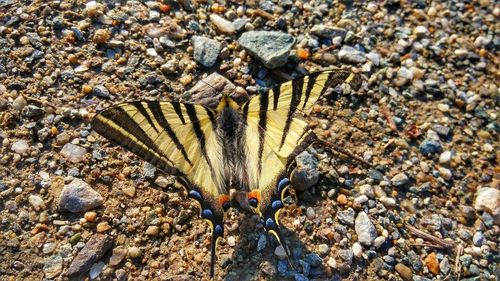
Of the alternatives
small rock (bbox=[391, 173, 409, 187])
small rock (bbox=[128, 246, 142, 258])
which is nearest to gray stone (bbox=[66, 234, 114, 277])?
small rock (bbox=[128, 246, 142, 258])

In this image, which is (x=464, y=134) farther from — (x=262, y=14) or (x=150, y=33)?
(x=150, y=33)

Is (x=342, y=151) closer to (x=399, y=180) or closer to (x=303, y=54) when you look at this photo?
(x=399, y=180)

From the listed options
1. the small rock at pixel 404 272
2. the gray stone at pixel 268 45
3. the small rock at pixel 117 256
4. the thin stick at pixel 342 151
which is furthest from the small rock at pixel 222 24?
the small rock at pixel 404 272

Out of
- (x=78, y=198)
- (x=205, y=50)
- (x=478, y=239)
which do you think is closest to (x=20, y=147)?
(x=78, y=198)

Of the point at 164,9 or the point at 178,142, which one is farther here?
the point at 164,9

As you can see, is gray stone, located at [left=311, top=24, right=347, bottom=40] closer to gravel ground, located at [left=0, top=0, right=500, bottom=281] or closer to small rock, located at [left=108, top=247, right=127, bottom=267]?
gravel ground, located at [left=0, top=0, right=500, bottom=281]
